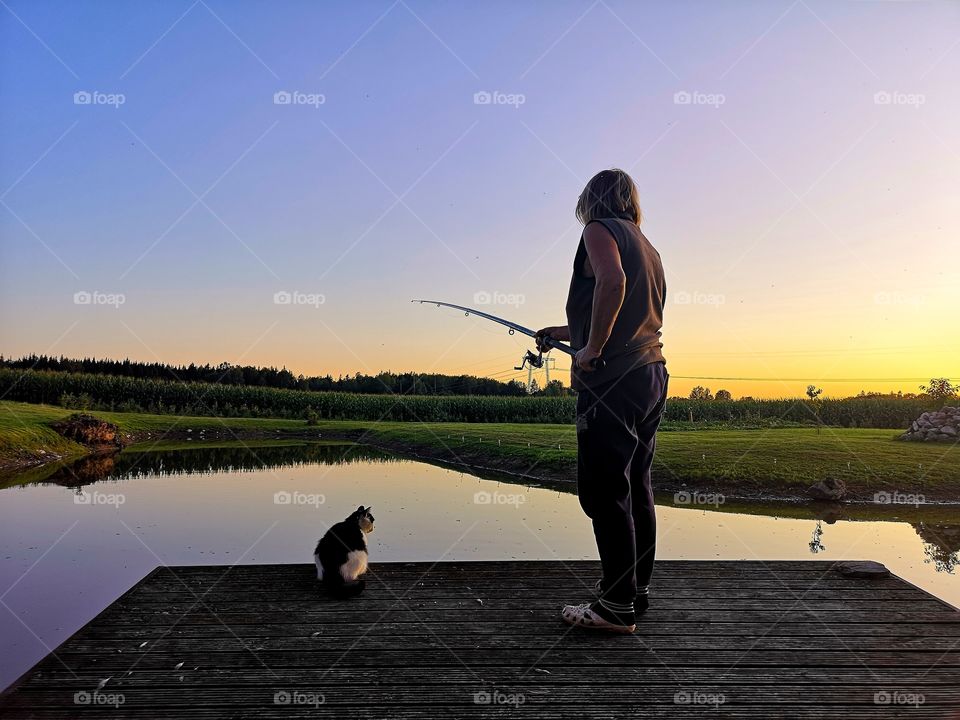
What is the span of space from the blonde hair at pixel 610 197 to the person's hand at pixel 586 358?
76 centimetres

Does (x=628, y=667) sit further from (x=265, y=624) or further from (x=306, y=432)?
(x=306, y=432)

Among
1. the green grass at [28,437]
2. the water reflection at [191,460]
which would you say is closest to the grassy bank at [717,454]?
the green grass at [28,437]

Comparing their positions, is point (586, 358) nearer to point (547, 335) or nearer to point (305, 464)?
point (547, 335)

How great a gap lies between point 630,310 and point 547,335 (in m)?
0.93

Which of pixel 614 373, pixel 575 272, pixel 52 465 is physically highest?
pixel 575 272

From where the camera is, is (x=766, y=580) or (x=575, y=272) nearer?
(x=575, y=272)

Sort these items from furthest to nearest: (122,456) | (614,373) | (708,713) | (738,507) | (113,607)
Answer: (122,456) → (738,507) → (113,607) → (614,373) → (708,713)

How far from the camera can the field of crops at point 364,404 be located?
1309 inches

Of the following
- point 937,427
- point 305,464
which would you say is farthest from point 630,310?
point 937,427

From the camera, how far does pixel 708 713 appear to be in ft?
10.2

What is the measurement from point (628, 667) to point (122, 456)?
25.4 metres

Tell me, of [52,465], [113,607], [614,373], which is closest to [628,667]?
[614,373]

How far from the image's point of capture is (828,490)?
16.3 m

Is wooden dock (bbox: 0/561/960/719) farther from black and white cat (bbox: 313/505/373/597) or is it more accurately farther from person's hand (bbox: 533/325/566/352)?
person's hand (bbox: 533/325/566/352)
